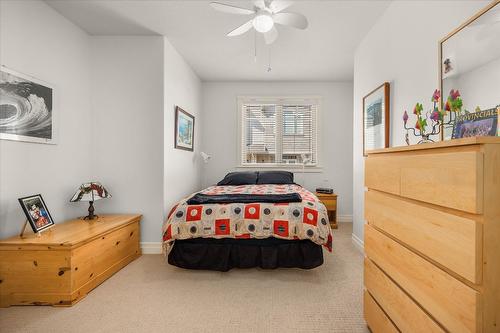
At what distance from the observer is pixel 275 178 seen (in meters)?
4.18

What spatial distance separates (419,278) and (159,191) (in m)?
2.69

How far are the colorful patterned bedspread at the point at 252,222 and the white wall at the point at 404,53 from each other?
1034mm

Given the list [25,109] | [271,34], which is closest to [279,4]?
[271,34]

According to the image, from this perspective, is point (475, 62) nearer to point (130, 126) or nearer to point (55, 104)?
point (130, 126)

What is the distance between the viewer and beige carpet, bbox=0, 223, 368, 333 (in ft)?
5.48

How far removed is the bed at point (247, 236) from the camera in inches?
93.8

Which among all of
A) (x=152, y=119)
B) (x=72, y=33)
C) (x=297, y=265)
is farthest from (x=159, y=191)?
(x=72, y=33)

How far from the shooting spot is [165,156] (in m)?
3.06

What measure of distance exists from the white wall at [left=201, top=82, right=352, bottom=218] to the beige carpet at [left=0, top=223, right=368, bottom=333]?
2.30 metres

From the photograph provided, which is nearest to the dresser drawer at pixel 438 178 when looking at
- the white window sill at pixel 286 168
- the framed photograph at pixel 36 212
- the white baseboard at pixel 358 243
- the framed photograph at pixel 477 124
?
the framed photograph at pixel 477 124

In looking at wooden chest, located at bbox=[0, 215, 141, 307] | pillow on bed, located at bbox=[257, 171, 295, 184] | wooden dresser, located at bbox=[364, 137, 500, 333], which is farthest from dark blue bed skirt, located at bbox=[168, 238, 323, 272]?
pillow on bed, located at bbox=[257, 171, 295, 184]

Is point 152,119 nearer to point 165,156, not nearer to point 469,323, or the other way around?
point 165,156

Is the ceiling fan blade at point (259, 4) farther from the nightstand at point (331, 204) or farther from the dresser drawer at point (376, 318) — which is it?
the nightstand at point (331, 204)

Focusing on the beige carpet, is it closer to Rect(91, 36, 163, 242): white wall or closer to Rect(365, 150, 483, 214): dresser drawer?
Rect(91, 36, 163, 242): white wall
